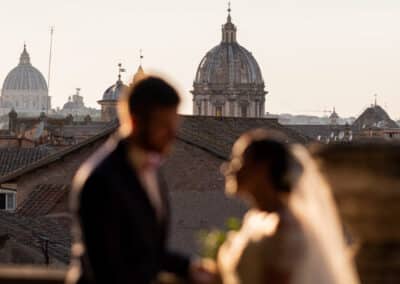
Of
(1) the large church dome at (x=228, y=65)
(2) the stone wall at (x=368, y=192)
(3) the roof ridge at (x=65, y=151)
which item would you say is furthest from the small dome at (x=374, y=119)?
(2) the stone wall at (x=368, y=192)

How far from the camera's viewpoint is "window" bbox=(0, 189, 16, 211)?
35219 mm

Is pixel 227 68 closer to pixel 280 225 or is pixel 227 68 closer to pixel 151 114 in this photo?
pixel 151 114

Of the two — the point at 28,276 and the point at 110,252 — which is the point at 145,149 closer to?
the point at 110,252

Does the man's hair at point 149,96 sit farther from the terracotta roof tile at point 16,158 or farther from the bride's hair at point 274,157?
the terracotta roof tile at point 16,158

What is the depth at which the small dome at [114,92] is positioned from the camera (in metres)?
130

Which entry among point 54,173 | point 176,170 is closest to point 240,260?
point 176,170

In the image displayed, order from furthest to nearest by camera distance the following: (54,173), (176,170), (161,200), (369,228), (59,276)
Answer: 1. (54,173)
2. (176,170)
3. (369,228)
4. (59,276)
5. (161,200)

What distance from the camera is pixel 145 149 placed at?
4.99 metres

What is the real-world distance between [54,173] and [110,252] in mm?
25707

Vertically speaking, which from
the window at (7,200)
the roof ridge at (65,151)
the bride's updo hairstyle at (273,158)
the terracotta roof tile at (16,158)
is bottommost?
the window at (7,200)

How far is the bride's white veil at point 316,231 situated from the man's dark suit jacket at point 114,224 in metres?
0.45

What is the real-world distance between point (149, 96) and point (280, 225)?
60 cm

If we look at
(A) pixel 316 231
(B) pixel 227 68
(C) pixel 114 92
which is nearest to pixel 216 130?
(A) pixel 316 231

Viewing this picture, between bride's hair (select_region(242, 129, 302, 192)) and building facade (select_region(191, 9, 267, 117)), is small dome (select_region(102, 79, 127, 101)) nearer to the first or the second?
building facade (select_region(191, 9, 267, 117))
